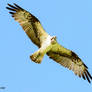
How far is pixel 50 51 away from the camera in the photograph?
68.0ft

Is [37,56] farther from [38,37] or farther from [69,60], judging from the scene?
[69,60]

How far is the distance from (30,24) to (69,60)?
Result: 2561mm

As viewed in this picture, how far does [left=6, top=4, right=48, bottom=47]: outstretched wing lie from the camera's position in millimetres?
19812

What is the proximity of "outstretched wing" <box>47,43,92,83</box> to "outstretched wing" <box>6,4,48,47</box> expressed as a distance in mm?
894

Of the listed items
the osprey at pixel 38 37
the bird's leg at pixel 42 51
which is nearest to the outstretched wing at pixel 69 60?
the osprey at pixel 38 37

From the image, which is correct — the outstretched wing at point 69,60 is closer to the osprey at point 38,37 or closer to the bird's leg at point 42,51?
the osprey at point 38,37

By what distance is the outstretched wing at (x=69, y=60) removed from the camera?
68.2 ft

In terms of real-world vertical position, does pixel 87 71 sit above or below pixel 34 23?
below

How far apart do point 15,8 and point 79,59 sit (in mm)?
3728

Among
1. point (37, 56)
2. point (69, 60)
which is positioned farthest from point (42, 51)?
point (69, 60)

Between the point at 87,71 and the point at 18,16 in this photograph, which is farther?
the point at 87,71

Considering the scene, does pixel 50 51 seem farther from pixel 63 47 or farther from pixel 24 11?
pixel 24 11

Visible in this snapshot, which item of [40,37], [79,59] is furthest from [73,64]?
[40,37]

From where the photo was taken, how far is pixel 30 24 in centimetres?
2009
